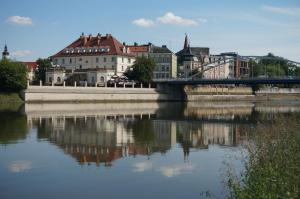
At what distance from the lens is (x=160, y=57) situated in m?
126

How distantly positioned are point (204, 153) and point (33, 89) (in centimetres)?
5019

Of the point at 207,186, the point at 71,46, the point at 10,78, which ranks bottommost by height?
the point at 207,186

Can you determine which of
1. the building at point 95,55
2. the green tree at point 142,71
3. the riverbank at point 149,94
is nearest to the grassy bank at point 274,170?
the riverbank at point 149,94

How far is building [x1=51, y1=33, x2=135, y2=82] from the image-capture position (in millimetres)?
109312

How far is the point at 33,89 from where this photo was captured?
71.4 m

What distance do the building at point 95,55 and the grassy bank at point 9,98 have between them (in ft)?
124

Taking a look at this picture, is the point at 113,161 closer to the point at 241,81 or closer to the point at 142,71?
the point at 241,81

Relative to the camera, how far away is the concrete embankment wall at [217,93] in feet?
356

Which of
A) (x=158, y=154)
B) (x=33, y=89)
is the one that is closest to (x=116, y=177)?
(x=158, y=154)

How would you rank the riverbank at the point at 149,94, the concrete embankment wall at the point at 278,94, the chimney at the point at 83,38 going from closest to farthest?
the riverbank at the point at 149,94, the chimney at the point at 83,38, the concrete embankment wall at the point at 278,94

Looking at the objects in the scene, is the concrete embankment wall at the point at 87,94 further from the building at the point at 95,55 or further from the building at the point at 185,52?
the building at the point at 185,52

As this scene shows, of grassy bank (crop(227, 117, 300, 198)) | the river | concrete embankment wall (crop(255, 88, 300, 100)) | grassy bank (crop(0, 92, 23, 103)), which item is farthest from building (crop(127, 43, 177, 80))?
grassy bank (crop(227, 117, 300, 198))

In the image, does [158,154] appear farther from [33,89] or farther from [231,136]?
[33,89]

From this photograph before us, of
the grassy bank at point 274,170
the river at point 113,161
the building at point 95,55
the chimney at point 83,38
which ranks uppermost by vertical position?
the chimney at point 83,38
